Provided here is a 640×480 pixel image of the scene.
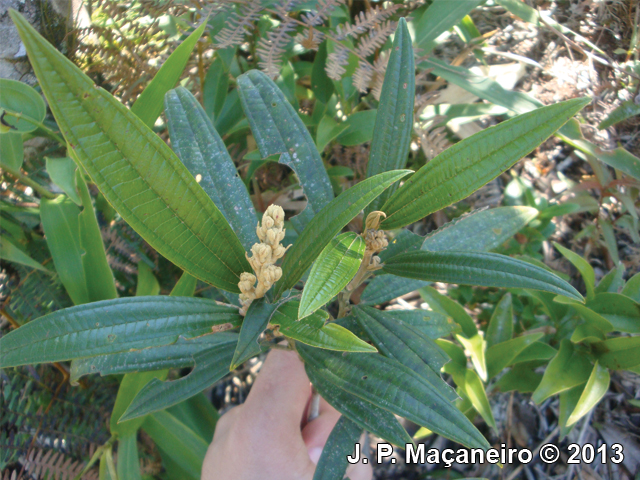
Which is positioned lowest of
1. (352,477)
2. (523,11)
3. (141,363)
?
(352,477)

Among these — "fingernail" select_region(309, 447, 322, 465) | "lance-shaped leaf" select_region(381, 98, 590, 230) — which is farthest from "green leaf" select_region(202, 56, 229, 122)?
"fingernail" select_region(309, 447, 322, 465)

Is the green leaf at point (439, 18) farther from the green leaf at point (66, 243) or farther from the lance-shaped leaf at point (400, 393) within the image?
the green leaf at point (66, 243)

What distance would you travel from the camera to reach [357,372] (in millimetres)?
689

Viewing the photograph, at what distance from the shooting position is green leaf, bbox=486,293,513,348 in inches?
48.7

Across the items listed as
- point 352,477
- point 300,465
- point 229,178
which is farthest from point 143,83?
point 352,477

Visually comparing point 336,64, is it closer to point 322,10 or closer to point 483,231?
point 322,10

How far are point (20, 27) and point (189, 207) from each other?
0.27m

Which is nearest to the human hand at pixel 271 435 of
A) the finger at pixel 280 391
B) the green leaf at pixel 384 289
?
the finger at pixel 280 391

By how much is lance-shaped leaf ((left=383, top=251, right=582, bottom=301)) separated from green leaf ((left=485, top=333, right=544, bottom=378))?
0.54m

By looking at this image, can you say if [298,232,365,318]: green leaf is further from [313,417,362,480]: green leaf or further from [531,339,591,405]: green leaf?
[531,339,591,405]: green leaf

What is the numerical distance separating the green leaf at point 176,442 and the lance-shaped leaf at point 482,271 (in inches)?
36.2

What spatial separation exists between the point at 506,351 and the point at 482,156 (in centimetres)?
78

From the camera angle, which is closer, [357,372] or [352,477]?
[357,372]

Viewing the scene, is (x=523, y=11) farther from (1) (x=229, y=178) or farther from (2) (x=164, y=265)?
(2) (x=164, y=265)
